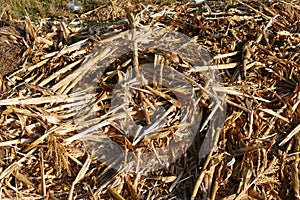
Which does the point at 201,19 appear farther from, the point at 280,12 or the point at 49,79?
the point at 49,79

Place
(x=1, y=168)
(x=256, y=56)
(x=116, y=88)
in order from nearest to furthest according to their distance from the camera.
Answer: (x=1, y=168) → (x=116, y=88) → (x=256, y=56)

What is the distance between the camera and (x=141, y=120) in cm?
301

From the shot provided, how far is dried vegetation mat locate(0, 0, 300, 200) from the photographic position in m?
2.84

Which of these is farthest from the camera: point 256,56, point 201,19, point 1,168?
point 201,19

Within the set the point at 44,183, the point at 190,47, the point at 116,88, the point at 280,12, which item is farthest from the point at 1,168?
the point at 280,12

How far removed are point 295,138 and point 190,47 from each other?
933 mm

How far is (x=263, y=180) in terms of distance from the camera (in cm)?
292

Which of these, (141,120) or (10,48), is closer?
(141,120)

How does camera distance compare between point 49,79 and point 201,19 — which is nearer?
point 49,79

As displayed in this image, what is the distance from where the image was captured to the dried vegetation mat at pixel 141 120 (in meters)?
2.84

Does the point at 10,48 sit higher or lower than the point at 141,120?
higher

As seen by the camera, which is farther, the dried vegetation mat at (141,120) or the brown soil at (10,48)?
the brown soil at (10,48)

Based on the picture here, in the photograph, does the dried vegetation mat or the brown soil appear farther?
the brown soil

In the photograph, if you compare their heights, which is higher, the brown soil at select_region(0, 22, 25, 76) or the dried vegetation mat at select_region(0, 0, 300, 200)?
the brown soil at select_region(0, 22, 25, 76)
